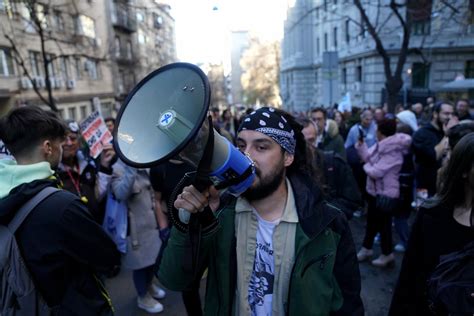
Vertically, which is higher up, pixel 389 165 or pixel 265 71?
pixel 265 71

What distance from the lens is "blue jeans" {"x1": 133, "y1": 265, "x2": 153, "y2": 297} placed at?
138 inches

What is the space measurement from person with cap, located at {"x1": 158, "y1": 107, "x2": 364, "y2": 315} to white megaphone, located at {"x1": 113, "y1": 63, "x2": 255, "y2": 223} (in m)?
0.45

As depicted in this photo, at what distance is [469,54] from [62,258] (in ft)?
80.4

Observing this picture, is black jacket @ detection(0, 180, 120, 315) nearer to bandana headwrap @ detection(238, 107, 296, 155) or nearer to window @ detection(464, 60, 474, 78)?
bandana headwrap @ detection(238, 107, 296, 155)

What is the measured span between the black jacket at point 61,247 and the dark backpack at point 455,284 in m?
1.68

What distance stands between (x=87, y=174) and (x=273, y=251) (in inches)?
105

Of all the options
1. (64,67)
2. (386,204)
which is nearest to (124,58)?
(64,67)

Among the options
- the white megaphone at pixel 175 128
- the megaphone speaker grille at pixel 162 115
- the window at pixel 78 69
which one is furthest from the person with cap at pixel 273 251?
the window at pixel 78 69

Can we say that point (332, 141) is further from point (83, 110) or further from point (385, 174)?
point (83, 110)

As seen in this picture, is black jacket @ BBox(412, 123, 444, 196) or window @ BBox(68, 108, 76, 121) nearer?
black jacket @ BBox(412, 123, 444, 196)

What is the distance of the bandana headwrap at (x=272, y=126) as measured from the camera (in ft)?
5.51

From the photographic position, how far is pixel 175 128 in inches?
43.0

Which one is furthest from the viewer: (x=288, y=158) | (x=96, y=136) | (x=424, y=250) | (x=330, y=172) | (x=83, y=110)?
(x=83, y=110)

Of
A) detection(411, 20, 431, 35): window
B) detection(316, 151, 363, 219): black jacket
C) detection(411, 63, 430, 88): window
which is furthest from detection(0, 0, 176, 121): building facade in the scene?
detection(411, 63, 430, 88): window
